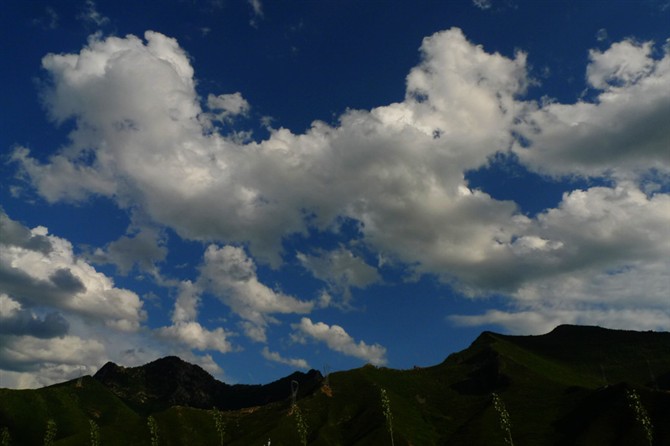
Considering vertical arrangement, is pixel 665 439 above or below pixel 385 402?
below

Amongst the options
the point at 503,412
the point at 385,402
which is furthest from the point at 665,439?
the point at 385,402

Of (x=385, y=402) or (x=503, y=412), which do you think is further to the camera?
(x=385, y=402)

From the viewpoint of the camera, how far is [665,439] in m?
198

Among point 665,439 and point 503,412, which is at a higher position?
point 503,412

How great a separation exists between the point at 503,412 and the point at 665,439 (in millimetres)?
70309

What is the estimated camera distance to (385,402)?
192625mm

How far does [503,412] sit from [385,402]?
40671 millimetres

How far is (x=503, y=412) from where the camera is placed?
181 meters

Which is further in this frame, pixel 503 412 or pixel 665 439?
pixel 665 439

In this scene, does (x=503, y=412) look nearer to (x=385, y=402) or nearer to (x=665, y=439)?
(x=385, y=402)
